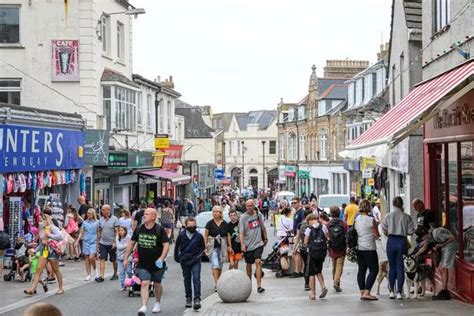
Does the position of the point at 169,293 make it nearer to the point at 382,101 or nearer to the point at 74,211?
the point at 74,211

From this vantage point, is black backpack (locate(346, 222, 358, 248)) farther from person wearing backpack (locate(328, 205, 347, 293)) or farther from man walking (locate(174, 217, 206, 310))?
man walking (locate(174, 217, 206, 310))

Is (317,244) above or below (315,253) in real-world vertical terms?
above

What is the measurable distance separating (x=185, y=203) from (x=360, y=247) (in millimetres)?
22982

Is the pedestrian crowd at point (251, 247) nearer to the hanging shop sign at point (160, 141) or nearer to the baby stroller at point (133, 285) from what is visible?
the baby stroller at point (133, 285)

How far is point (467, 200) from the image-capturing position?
1332 cm

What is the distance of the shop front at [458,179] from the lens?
42.1ft

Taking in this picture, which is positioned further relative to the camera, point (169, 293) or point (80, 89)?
point (80, 89)

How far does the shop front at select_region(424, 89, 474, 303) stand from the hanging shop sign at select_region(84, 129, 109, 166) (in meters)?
15.2

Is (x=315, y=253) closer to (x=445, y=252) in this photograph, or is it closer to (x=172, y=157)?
(x=445, y=252)

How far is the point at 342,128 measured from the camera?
5566 centimetres

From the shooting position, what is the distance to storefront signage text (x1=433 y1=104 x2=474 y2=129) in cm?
1266

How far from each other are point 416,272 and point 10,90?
822 inches

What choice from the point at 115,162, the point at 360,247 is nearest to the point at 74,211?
the point at 115,162

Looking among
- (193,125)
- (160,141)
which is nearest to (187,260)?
(160,141)
